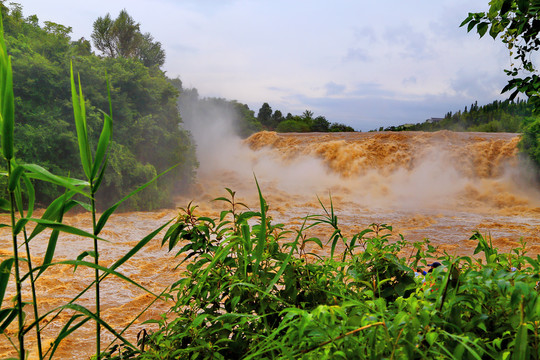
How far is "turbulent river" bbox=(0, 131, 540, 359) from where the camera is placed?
685cm

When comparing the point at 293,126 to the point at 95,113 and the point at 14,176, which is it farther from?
the point at 14,176

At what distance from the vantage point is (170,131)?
1291 cm

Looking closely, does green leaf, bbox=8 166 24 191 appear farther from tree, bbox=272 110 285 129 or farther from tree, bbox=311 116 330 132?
tree, bbox=272 110 285 129

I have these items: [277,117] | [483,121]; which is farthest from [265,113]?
[483,121]

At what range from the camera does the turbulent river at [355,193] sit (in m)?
6.85

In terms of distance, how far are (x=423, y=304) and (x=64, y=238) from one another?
842 cm

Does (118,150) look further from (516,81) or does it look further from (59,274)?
(516,81)

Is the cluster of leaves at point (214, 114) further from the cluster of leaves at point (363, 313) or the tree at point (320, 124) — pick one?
the cluster of leaves at point (363, 313)

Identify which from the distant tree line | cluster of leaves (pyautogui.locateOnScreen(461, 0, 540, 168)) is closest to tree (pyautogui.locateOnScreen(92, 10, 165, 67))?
the distant tree line

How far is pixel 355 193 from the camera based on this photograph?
14016 millimetres

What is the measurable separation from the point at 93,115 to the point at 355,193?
7.91m

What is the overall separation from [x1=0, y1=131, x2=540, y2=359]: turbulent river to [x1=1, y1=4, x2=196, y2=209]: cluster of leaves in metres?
0.96

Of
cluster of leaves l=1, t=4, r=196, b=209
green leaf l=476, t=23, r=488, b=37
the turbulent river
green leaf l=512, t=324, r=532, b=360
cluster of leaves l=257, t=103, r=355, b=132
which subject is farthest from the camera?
cluster of leaves l=257, t=103, r=355, b=132

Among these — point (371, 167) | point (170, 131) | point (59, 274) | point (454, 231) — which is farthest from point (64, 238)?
point (371, 167)
